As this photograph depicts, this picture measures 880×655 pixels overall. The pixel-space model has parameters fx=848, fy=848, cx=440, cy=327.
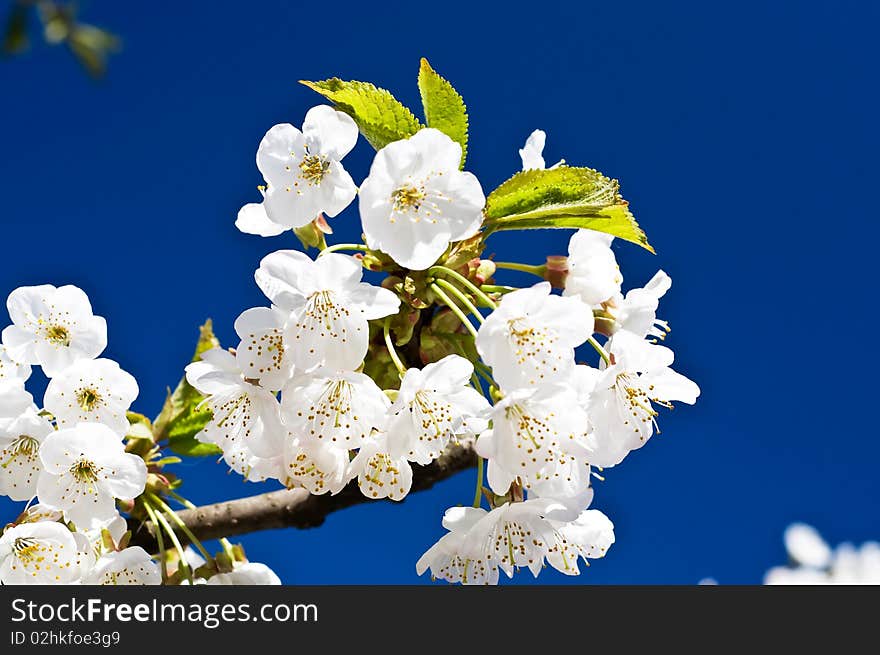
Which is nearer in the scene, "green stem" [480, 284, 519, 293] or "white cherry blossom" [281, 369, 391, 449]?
"white cherry blossom" [281, 369, 391, 449]

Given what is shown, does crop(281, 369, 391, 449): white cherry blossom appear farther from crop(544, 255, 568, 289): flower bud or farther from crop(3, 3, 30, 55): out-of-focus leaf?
Result: crop(3, 3, 30, 55): out-of-focus leaf

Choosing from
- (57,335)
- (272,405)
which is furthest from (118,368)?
(272,405)

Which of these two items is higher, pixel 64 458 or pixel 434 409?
pixel 64 458

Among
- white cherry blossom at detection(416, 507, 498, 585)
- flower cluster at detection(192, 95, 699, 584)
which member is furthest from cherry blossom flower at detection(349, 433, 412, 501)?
white cherry blossom at detection(416, 507, 498, 585)

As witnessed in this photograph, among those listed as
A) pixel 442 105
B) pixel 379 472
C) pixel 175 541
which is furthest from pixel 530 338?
pixel 175 541

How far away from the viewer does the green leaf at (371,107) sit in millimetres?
1791

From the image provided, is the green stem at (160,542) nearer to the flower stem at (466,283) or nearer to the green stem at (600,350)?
the flower stem at (466,283)

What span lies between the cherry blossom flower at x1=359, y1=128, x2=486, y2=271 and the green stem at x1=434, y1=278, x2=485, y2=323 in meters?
0.10

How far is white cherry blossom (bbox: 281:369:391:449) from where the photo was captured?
1.61 meters

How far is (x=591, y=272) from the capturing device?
187cm

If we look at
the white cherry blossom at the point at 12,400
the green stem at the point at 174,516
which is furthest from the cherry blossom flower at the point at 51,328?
the green stem at the point at 174,516

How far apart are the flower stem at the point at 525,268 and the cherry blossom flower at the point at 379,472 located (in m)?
0.50

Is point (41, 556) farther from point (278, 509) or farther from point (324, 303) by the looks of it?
point (324, 303)

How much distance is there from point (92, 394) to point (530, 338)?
119 cm
